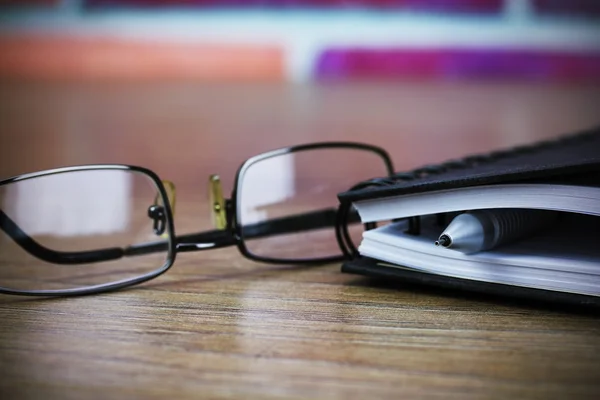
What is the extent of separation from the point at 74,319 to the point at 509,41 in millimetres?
3722

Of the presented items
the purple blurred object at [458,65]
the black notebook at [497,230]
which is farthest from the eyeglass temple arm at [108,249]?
the purple blurred object at [458,65]

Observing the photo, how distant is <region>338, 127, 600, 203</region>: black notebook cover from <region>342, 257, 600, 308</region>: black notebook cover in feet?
0.17

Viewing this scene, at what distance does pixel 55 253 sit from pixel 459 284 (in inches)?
13.5

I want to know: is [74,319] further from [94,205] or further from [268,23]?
[268,23]

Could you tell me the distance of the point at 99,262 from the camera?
70 cm

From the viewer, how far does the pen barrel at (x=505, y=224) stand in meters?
0.54

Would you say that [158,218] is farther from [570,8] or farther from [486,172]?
[570,8]

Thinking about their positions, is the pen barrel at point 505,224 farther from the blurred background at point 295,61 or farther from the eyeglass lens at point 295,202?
the blurred background at point 295,61

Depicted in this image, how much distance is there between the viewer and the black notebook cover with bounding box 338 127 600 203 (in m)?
0.49

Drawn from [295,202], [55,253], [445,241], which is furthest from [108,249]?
[445,241]

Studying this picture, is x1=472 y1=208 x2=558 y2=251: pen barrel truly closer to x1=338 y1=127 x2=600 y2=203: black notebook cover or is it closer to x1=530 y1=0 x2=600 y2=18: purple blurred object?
x1=338 y1=127 x2=600 y2=203: black notebook cover

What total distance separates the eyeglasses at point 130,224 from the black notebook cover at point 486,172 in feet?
0.37

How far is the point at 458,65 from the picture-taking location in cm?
398

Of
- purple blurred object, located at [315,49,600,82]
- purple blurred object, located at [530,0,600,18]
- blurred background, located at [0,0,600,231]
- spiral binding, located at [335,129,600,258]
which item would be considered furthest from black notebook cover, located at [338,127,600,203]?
purple blurred object, located at [530,0,600,18]
